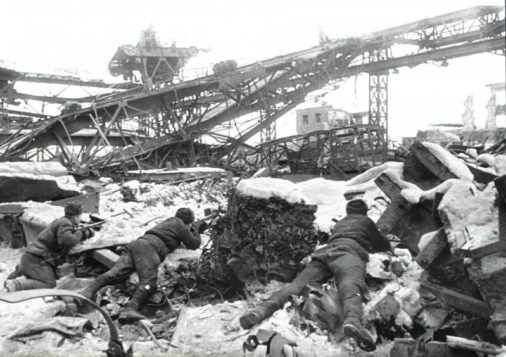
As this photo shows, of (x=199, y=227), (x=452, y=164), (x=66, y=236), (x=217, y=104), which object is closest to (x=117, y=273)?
(x=66, y=236)

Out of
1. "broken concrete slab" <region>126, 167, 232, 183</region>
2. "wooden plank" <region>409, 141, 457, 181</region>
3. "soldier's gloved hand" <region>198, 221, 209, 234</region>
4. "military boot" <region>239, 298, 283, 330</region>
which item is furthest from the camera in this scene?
"broken concrete slab" <region>126, 167, 232, 183</region>

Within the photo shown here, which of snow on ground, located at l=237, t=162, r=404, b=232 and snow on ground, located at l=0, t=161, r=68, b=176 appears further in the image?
snow on ground, located at l=0, t=161, r=68, b=176

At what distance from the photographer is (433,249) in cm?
483

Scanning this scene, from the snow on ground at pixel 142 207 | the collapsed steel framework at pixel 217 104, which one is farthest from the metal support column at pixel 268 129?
the snow on ground at pixel 142 207

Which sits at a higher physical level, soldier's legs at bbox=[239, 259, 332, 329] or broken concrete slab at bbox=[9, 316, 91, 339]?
soldier's legs at bbox=[239, 259, 332, 329]

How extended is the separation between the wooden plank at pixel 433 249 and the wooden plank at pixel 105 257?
432 centimetres

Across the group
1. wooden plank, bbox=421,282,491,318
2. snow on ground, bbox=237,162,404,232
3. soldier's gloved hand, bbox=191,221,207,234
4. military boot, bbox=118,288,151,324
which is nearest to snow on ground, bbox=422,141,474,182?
snow on ground, bbox=237,162,404,232

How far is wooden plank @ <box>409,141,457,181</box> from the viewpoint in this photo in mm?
6217

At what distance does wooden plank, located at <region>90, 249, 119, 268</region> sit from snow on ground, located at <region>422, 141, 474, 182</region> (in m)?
4.82

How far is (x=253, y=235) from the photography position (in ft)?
19.9

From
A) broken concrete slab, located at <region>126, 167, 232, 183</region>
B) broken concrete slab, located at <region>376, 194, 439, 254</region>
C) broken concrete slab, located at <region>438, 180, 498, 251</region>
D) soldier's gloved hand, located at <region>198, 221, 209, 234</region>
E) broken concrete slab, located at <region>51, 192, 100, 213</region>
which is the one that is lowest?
soldier's gloved hand, located at <region>198, 221, 209, 234</region>

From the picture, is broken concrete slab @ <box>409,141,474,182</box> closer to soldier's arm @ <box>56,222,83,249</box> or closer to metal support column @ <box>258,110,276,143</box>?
soldier's arm @ <box>56,222,83,249</box>

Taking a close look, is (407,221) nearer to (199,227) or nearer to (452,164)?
(452,164)

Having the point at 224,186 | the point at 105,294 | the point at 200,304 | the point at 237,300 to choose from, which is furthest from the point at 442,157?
the point at 224,186
